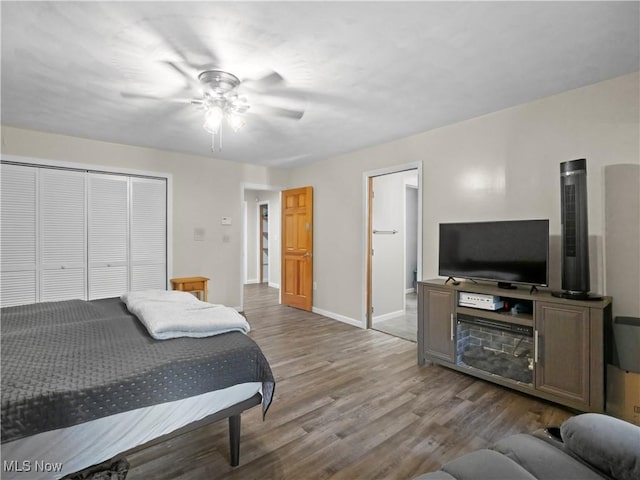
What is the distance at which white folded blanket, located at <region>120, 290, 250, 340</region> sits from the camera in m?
1.83

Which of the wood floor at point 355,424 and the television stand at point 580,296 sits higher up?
the television stand at point 580,296

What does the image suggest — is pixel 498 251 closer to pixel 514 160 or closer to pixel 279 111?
pixel 514 160

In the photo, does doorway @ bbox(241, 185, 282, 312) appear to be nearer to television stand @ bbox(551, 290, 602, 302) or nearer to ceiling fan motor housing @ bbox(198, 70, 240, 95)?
ceiling fan motor housing @ bbox(198, 70, 240, 95)

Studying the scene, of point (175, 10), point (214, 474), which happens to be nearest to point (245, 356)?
point (214, 474)

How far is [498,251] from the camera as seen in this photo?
2.87 m

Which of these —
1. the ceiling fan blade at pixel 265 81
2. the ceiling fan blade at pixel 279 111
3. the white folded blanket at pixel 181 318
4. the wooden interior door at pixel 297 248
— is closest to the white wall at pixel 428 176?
the wooden interior door at pixel 297 248

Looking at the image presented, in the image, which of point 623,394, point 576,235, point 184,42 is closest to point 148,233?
point 184,42

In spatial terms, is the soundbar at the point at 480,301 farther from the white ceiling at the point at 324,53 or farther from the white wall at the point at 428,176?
the white ceiling at the point at 324,53

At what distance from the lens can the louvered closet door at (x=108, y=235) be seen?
13.4ft

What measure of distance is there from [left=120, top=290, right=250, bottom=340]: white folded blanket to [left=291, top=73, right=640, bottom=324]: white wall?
8.16 ft

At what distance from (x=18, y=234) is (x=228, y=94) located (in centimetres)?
304

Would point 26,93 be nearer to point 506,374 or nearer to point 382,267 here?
point 382,267

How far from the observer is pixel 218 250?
514 centimetres

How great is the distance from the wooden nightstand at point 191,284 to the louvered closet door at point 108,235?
24.7 inches
